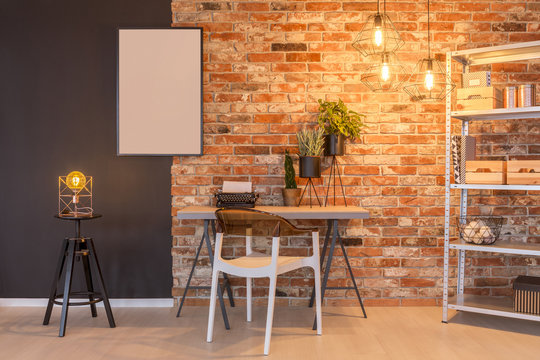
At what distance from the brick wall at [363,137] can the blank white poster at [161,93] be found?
0.10 metres

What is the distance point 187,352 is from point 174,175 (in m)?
1.43

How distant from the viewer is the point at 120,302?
3.67m

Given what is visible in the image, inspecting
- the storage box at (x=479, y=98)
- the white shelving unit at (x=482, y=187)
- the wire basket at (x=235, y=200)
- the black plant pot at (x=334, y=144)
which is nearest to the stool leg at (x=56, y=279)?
the wire basket at (x=235, y=200)

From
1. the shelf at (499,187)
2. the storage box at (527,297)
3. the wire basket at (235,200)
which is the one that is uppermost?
the shelf at (499,187)

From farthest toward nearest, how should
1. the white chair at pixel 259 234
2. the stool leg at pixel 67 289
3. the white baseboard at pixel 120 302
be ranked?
the white baseboard at pixel 120 302 < the stool leg at pixel 67 289 < the white chair at pixel 259 234

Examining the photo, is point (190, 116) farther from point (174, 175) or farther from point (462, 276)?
point (462, 276)

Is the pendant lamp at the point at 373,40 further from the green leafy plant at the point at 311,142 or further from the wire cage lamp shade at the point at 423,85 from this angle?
the green leafy plant at the point at 311,142

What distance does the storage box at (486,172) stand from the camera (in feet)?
10.4

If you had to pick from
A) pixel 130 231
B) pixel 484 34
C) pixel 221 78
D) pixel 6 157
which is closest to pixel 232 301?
pixel 130 231

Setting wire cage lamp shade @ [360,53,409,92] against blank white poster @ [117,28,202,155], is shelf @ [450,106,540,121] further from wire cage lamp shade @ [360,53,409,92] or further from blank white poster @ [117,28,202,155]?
blank white poster @ [117,28,202,155]

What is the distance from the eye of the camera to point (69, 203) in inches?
143

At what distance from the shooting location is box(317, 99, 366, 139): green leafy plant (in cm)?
349

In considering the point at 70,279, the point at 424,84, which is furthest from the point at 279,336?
the point at 424,84

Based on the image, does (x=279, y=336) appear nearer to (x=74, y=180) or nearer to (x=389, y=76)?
(x=74, y=180)
